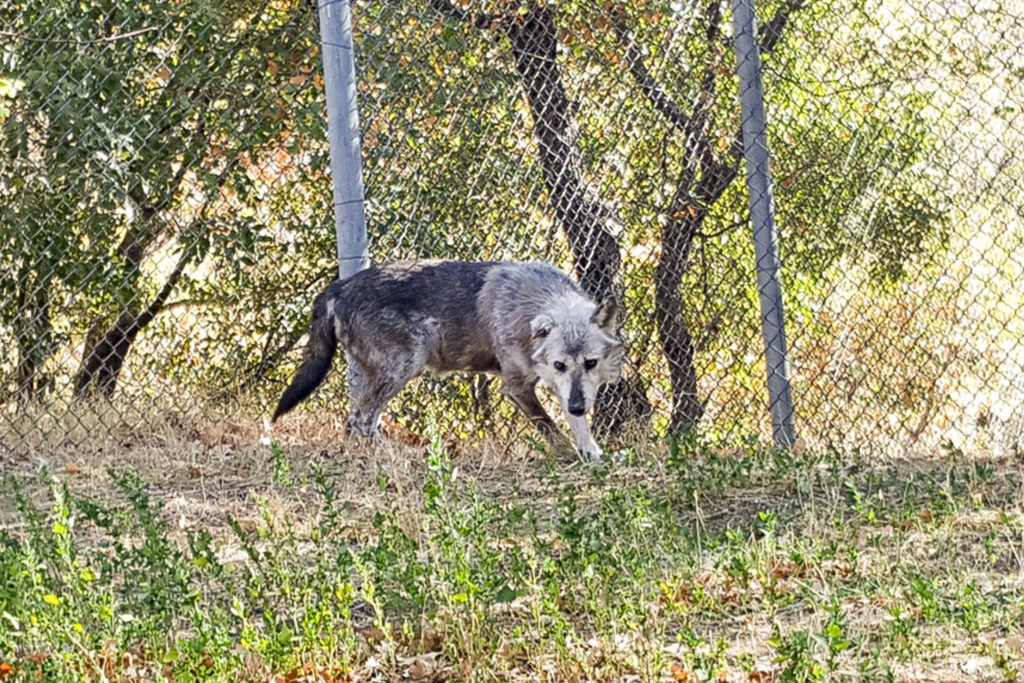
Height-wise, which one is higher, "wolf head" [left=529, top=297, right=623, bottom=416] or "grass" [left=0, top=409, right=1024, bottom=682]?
"wolf head" [left=529, top=297, right=623, bottom=416]

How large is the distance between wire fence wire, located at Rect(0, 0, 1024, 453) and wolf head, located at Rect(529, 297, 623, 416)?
2.43 ft

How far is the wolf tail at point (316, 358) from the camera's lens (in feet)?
22.0

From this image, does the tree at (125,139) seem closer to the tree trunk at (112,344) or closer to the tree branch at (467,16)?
the tree trunk at (112,344)

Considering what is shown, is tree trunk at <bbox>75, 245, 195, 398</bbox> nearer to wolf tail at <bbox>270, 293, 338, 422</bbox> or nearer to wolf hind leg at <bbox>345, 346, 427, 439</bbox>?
wolf tail at <bbox>270, 293, 338, 422</bbox>

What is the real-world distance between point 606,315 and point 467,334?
0.75 metres

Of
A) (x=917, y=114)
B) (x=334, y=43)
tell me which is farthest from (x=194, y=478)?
(x=917, y=114)

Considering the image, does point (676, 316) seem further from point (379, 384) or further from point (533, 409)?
point (379, 384)

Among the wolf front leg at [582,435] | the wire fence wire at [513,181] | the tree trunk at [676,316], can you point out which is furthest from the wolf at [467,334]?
the tree trunk at [676,316]

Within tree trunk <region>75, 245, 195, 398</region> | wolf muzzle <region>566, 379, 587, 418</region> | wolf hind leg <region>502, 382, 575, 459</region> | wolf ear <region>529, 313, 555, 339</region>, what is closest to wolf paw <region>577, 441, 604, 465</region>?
wolf muzzle <region>566, 379, 587, 418</region>

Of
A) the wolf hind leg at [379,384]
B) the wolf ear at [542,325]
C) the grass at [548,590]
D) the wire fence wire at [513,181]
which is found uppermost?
the wire fence wire at [513,181]

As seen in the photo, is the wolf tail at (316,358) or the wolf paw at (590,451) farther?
the wolf tail at (316,358)

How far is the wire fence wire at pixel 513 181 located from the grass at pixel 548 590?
8.16 ft

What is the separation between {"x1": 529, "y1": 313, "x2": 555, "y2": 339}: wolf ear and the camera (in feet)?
22.1

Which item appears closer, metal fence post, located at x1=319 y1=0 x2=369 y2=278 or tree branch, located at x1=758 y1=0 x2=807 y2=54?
metal fence post, located at x1=319 y1=0 x2=369 y2=278
